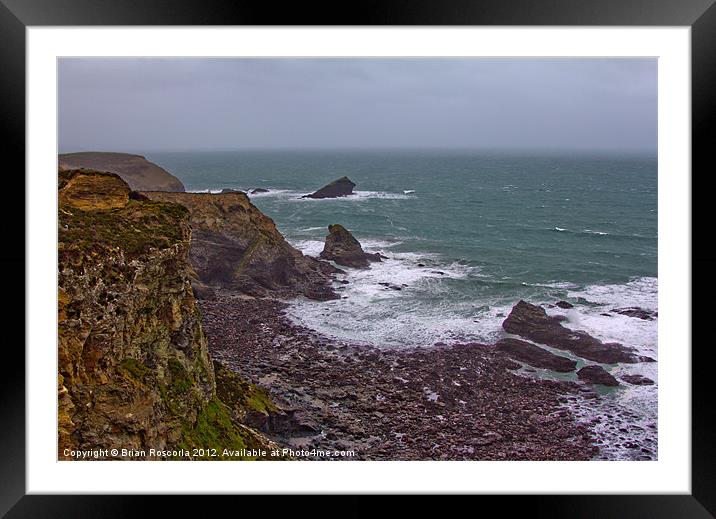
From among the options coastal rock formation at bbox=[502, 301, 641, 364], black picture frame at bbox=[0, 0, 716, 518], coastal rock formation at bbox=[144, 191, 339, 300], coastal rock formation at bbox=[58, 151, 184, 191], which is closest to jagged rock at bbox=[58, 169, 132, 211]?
black picture frame at bbox=[0, 0, 716, 518]

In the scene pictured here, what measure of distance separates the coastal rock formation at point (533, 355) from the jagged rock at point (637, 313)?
13.8 feet

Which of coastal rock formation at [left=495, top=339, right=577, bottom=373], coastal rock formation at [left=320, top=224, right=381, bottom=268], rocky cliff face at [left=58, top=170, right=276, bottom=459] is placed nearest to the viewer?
rocky cliff face at [left=58, top=170, right=276, bottom=459]

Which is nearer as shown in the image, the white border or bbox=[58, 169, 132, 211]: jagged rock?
the white border

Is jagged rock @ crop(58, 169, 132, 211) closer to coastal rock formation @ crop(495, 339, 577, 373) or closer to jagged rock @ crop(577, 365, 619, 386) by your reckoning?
coastal rock formation @ crop(495, 339, 577, 373)

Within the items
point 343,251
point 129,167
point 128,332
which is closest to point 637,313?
point 343,251

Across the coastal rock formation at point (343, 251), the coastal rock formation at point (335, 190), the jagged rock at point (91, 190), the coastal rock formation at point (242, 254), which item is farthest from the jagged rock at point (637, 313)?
the coastal rock formation at point (335, 190)

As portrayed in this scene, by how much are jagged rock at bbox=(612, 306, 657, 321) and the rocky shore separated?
529cm

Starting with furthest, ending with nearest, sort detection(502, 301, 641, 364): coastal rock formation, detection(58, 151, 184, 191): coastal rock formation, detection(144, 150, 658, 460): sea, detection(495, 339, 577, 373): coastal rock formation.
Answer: detection(58, 151, 184, 191): coastal rock formation < detection(144, 150, 658, 460): sea < detection(502, 301, 641, 364): coastal rock formation < detection(495, 339, 577, 373): coastal rock formation

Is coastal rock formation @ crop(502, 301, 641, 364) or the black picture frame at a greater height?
the black picture frame

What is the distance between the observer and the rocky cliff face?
4945 millimetres
